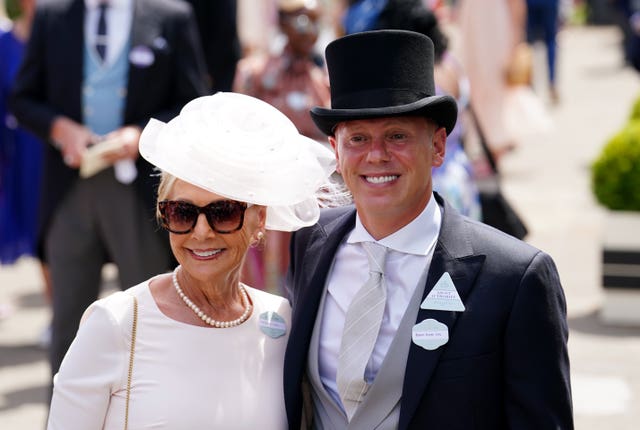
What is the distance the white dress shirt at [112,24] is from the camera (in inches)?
225

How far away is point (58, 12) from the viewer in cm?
571

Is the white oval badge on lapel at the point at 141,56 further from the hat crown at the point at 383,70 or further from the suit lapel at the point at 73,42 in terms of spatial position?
the hat crown at the point at 383,70

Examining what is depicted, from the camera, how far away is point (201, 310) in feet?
11.6

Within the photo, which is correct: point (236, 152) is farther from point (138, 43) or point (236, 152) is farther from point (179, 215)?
point (138, 43)

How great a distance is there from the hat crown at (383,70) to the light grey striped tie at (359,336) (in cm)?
42

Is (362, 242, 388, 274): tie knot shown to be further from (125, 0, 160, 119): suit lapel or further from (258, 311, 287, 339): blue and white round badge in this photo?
(125, 0, 160, 119): suit lapel

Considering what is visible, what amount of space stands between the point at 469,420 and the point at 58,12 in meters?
3.24

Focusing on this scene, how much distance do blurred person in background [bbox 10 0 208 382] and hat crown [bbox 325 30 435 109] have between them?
92.4 inches

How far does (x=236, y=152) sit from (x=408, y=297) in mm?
585

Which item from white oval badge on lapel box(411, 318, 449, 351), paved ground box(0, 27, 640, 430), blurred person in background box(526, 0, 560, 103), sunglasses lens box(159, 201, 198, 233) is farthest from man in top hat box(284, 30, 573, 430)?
blurred person in background box(526, 0, 560, 103)

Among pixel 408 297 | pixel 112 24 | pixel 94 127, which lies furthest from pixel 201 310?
pixel 112 24

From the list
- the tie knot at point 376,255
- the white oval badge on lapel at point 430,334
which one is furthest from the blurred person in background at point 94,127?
the white oval badge on lapel at point 430,334

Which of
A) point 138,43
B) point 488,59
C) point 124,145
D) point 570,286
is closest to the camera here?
point 124,145

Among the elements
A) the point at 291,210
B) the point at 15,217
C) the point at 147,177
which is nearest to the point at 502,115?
the point at 15,217
